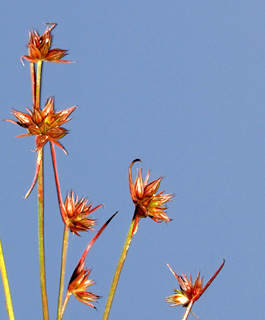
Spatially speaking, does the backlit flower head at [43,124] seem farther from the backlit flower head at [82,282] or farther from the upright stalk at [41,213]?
the backlit flower head at [82,282]

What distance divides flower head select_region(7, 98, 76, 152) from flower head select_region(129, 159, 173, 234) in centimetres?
13

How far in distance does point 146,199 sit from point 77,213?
4.7 inches

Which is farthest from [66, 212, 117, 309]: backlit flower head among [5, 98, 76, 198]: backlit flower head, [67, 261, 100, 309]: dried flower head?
[5, 98, 76, 198]: backlit flower head

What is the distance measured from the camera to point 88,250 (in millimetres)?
1207

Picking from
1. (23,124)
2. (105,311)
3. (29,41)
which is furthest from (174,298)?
(29,41)

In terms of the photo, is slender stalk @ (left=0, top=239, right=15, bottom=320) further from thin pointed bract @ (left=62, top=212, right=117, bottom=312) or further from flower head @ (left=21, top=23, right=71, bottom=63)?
flower head @ (left=21, top=23, right=71, bottom=63)

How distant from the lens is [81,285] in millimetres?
1206

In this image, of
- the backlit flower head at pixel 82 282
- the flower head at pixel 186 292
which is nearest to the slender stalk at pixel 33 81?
the backlit flower head at pixel 82 282

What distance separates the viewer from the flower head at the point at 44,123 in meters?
1.16

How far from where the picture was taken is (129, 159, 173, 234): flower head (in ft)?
3.86

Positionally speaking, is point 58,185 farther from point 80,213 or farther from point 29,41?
point 29,41

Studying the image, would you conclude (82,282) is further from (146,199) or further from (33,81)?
(33,81)

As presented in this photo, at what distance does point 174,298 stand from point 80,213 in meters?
0.21

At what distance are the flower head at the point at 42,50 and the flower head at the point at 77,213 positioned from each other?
8.6 inches
